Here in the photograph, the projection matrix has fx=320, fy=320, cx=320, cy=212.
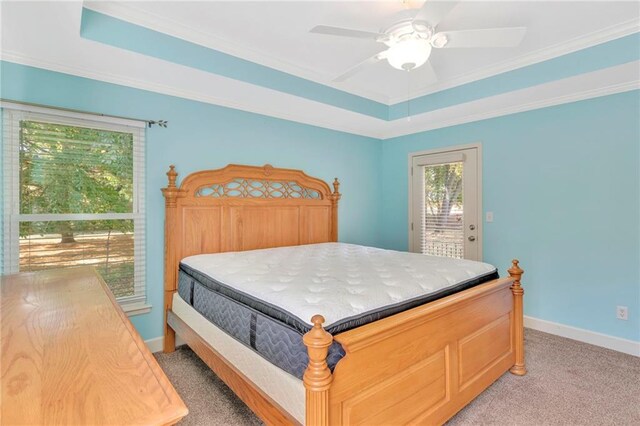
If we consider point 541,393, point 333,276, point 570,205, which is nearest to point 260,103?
point 333,276

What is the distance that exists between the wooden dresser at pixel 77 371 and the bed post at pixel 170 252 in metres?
1.35

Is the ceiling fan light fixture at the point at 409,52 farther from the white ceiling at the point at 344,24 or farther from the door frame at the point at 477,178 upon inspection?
the door frame at the point at 477,178

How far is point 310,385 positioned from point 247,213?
7.48 ft

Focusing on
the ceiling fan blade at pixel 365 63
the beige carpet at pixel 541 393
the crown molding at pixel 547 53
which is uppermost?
the crown molding at pixel 547 53

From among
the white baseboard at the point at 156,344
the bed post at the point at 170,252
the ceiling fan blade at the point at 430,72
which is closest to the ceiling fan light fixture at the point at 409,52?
the ceiling fan blade at the point at 430,72

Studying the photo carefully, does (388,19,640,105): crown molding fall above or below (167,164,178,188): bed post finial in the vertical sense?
above

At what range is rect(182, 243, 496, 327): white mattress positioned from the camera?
155 centimetres

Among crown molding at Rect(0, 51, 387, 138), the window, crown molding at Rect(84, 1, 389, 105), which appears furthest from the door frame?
the window

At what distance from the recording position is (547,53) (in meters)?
2.59

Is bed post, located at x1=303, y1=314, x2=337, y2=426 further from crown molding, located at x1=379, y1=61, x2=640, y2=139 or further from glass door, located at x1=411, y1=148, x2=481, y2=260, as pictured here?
glass door, located at x1=411, y1=148, x2=481, y2=260

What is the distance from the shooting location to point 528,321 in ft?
10.9

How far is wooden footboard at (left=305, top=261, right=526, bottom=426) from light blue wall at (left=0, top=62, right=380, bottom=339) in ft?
7.08

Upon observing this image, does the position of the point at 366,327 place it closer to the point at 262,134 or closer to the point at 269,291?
the point at 269,291

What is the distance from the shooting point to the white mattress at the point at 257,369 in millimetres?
1350
